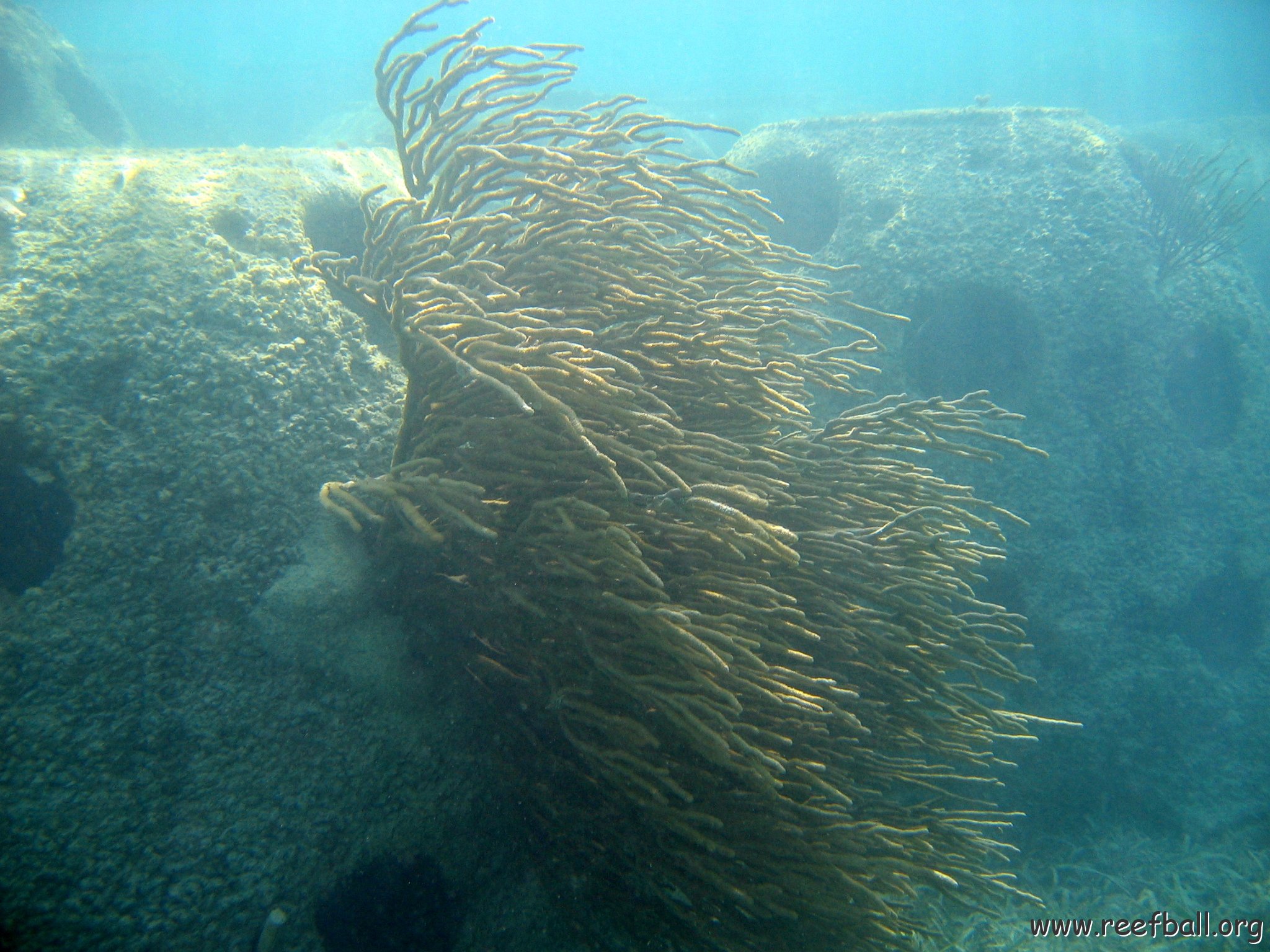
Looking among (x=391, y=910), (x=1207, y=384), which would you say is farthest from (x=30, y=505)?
(x=1207, y=384)

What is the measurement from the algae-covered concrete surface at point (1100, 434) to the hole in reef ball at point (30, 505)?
16.8 feet

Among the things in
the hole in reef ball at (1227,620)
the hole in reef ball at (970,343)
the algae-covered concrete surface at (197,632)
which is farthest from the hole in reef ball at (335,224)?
the hole in reef ball at (1227,620)

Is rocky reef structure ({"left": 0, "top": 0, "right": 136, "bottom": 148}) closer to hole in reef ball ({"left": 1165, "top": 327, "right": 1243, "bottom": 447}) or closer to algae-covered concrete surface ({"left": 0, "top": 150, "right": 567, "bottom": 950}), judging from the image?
algae-covered concrete surface ({"left": 0, "top": 150, "right": 567, "bottom": 950})

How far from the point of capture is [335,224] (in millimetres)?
3721

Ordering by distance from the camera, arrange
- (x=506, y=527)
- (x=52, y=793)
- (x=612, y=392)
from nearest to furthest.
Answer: (x=52, y=793) → (x=612, y=392) → (x=506, y=527)

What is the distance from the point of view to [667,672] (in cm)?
201

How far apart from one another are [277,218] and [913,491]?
3.70 meters

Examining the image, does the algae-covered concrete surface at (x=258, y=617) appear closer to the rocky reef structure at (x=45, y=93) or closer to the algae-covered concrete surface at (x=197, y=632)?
the algae-covered concrete surface at (x=197, y=632)

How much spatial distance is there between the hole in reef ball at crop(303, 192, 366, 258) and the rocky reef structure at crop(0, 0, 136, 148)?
30.7 feet

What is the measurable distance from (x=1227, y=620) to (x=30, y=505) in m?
8.18

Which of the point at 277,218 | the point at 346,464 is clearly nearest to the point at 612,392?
the point at 346,464

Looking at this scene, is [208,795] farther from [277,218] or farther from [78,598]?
[277,218]

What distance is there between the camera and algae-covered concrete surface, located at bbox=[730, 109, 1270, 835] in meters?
4.56

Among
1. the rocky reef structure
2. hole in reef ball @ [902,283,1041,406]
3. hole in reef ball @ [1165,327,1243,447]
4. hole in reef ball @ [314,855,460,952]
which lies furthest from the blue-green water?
the rocky reef structure
